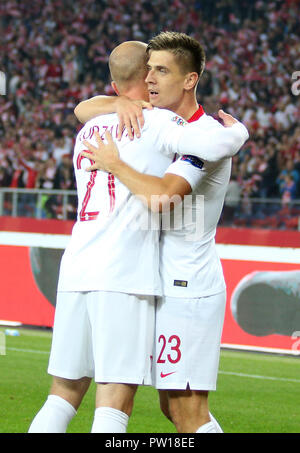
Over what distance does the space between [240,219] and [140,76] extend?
26.5 ft

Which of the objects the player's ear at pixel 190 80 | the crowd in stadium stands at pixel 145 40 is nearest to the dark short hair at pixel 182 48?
the player's ear at pixel 190 80

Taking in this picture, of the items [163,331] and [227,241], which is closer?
[163,331]

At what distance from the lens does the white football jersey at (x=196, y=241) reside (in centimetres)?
362

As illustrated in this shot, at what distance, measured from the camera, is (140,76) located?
375cm

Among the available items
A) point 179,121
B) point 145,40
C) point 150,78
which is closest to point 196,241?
point 179,121

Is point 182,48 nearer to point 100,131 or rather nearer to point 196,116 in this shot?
point 196,116

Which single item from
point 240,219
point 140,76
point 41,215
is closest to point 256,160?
point 240,219

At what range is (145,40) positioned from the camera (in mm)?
19234

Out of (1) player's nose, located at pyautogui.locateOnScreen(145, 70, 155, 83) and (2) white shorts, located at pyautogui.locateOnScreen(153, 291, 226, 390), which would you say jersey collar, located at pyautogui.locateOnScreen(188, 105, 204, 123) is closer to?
(1) player's nose, located at pyautogui.locateOnScreen(145, 70, 155, 83)

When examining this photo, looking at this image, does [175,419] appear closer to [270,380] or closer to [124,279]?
[124,279]

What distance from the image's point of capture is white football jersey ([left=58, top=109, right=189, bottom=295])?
3453 mm

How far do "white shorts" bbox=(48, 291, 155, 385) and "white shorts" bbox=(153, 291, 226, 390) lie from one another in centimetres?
6

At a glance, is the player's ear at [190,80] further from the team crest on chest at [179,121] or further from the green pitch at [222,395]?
the green pitch at [222,395]
